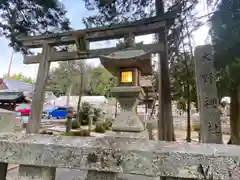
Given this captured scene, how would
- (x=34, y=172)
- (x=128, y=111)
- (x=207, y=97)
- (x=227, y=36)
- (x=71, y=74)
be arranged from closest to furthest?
(x=34, y=172)
(x=207, y=97)
(x=227, y=36)
(x=128, y=111)
(x=71, y=74)

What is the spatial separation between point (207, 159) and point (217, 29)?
15.8 ft

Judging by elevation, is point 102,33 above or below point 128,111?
above

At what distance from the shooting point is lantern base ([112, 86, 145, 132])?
4410mm

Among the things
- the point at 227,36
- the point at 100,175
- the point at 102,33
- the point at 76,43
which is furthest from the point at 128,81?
the point at 100,175

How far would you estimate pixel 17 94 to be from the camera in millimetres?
11320

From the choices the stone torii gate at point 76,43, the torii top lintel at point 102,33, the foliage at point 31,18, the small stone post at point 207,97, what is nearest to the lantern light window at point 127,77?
the stone torii gate at point 76,43

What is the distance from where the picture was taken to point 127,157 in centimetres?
69

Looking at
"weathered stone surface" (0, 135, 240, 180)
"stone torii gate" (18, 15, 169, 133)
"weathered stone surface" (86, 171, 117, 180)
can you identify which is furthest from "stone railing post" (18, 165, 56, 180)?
"stone torii gate" (18, 15, 169, 133)

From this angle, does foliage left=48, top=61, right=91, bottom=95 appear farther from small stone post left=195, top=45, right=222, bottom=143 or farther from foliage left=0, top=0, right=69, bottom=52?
small stone post left=195, top=45, right=222, bottom=143

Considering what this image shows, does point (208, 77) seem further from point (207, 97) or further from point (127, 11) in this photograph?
point (127, 11)

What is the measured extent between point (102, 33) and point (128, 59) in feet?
4.65

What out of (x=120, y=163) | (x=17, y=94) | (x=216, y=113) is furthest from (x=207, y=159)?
(x=17, y=94)

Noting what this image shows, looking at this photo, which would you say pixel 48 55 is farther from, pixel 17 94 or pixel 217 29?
pixel 17 94

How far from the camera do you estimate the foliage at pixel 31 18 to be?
14.2 ft
